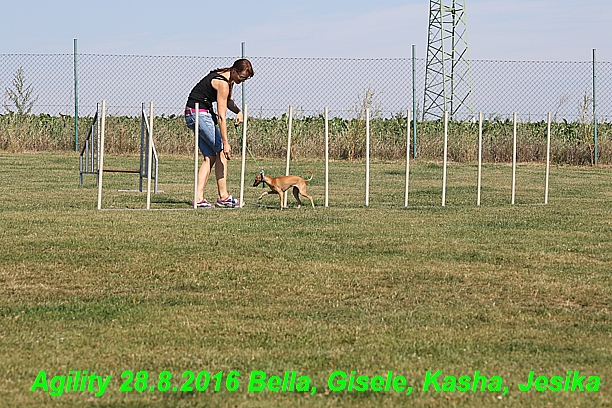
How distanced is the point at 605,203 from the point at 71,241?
24.6 feet

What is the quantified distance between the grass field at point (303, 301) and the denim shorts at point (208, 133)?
2.57 feet

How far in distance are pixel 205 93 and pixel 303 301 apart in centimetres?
563

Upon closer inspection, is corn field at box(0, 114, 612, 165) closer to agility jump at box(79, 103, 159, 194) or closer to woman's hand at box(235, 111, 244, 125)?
agility jump at box(79, 103, 159, 194)

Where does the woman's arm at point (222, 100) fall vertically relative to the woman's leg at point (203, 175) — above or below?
above

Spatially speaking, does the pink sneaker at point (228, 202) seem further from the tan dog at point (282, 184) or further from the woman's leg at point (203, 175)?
the tan dog at point (282, 184)

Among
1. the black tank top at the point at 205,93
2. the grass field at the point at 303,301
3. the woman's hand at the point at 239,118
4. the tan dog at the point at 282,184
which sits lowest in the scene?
the grass field at the point at 303,301

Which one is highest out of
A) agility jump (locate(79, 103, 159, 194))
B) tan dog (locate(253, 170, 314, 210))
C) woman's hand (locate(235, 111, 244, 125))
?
woman's hand (locate(235, 111, 244, 125))

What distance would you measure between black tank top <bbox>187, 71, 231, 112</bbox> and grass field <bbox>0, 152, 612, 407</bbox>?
4.11 ft

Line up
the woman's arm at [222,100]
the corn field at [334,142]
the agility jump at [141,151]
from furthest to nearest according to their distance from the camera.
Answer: the corn field at [334,142] < the agility jump at [141,151] < the woman's arm at [222,100]

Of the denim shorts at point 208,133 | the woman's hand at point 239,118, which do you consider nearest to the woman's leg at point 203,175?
the denim shorts at point 208,133

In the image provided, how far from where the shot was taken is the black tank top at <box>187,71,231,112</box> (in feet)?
35.6

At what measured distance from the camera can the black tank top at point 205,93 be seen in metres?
10.9

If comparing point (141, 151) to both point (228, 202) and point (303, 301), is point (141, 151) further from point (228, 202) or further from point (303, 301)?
point (303, 301)

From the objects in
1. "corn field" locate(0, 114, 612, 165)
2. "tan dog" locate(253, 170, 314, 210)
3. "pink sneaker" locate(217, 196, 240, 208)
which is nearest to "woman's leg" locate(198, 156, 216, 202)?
"pink sneaker" locate(217, 196, 240, 208)
